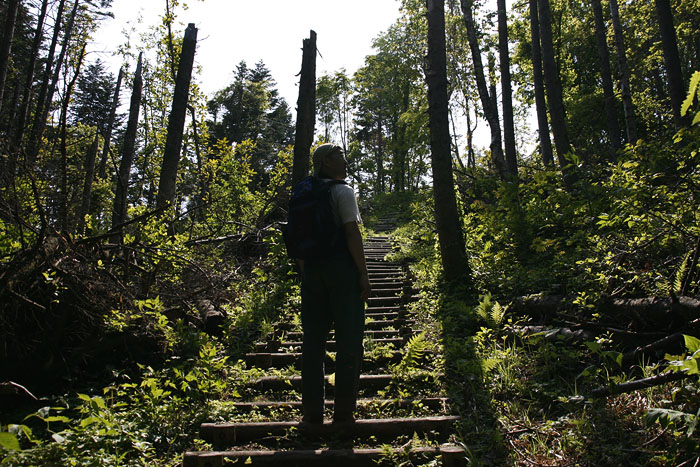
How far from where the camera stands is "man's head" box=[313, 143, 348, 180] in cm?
392

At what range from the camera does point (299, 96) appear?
10.2 meters

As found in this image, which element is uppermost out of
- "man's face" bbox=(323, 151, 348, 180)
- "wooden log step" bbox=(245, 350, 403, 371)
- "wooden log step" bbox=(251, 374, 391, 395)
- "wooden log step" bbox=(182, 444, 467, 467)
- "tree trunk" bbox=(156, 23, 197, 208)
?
"tree trunk" bbox=(156, 23, 197, 208)

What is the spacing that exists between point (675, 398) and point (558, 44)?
72.1ft

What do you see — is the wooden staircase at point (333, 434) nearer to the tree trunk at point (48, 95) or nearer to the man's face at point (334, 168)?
the man's face at point (334, 168)

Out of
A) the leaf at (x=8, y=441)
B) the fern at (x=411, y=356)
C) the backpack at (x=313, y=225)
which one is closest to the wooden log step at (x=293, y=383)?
the fern at (x=411, y=356)

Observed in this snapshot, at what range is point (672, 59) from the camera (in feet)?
33.5

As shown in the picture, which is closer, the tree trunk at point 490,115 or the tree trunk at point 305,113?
the tree trunk at point 305,113

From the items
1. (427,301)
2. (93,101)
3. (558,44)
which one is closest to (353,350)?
(427,301)

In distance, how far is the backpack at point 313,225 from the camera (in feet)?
12.0

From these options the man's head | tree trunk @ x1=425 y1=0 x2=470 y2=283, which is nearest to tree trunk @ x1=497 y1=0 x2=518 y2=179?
tree trunk @ x1=425 y1=0 x2=470 y2=283

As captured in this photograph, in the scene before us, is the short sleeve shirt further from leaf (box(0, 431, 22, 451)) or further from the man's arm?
leaf (box(0, 431, 22, 451))

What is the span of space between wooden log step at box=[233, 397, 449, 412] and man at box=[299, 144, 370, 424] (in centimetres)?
49

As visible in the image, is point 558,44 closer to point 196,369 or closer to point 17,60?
point 196,369

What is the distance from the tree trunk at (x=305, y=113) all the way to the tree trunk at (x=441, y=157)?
2.85 meters
